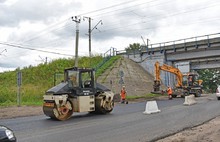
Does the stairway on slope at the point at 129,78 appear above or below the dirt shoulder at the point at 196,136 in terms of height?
above

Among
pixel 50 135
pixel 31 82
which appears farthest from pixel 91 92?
pixel 31 82

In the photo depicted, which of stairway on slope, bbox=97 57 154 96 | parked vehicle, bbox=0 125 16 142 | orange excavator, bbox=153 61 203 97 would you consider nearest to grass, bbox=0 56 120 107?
stairway on slope, bbox=97 57 154 96

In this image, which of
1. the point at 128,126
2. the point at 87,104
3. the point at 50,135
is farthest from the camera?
the point at 87,104

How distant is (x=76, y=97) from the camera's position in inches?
631

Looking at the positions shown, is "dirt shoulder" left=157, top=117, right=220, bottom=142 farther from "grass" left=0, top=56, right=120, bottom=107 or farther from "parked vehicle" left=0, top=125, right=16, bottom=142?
"grass" left=0, top=56, right=120, bottom=107

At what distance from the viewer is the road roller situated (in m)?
15.3

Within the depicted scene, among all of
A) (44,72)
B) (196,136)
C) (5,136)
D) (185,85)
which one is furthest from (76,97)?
(44,72)

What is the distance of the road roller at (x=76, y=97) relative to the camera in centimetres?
1528

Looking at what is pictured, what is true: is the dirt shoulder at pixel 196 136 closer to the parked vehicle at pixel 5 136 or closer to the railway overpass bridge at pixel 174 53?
the parked vehicle at pixel 5 136

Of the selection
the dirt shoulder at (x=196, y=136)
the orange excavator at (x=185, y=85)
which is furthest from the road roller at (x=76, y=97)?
the orange excavator at (x=185, y=85)

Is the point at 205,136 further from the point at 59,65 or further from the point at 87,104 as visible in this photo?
the point at 59,65

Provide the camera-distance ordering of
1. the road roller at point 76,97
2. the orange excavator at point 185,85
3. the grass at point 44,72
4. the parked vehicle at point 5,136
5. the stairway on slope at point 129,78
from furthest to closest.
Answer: the grass at point 44,72
the stairway on slope at point 129,78
the orange excavator at point 185,85
the road roller at point 76,97
the parked vehicle at point 5,136

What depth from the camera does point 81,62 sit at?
168 feet

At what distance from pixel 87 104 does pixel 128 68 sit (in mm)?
29487
